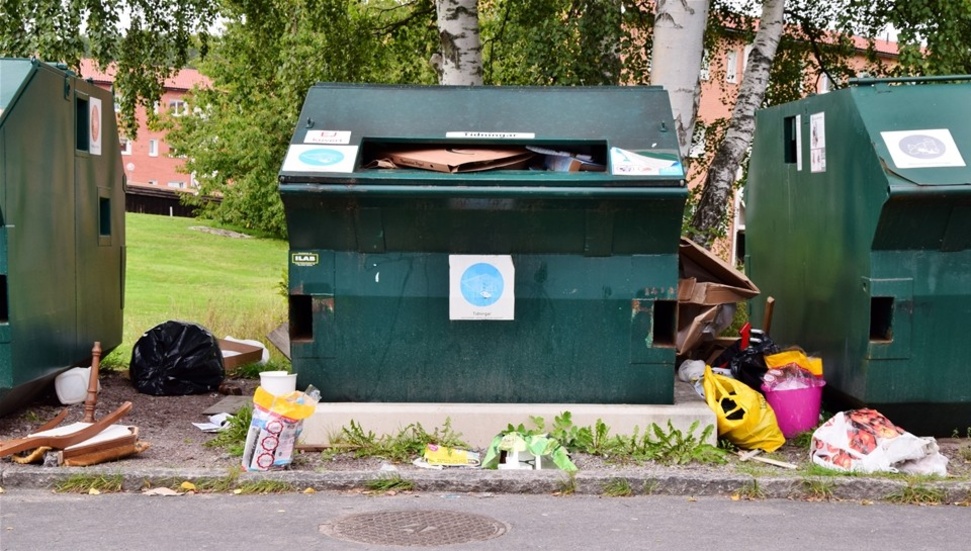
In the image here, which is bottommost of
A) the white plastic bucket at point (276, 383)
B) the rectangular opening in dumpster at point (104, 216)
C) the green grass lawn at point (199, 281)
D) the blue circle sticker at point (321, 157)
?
the green grass lawn at point (199, 281)

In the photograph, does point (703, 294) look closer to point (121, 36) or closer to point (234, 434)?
point (234, 434)

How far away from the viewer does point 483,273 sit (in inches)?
216

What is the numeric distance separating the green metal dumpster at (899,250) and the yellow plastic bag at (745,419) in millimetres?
486

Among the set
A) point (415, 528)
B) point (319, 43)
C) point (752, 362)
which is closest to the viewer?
point (415, 528)

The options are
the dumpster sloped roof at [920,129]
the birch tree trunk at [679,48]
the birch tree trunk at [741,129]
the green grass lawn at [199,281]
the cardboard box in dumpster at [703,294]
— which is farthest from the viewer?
the green grass lawn at [199,281]

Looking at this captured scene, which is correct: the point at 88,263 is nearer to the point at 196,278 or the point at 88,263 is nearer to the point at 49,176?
the point at 49,176

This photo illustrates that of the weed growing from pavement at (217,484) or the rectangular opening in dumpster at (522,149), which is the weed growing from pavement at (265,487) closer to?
the weed growing from pavement at (217,484)

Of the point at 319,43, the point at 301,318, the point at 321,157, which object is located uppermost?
the point at 319,43

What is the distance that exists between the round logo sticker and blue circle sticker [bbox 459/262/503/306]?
209cm

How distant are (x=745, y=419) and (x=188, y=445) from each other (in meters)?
2.80

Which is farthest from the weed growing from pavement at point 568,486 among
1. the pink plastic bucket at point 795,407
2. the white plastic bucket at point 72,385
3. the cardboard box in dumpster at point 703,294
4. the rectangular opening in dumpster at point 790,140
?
the white plastic bucket at point 72,385

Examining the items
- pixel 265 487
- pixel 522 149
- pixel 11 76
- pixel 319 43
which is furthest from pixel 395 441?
pixel 319 43

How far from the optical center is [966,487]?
16.2 ft

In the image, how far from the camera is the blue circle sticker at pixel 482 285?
548 cm
